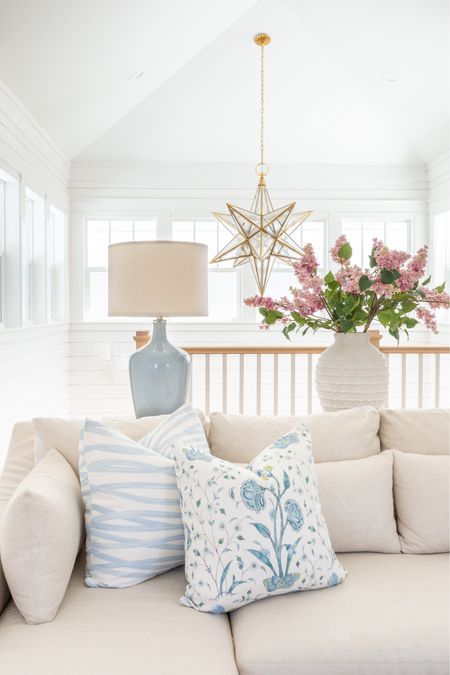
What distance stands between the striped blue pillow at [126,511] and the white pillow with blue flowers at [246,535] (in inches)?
3.0

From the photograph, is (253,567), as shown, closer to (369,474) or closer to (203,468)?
(203,468)

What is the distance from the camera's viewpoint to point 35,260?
512 centimetres

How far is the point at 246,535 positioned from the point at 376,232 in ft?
18.0

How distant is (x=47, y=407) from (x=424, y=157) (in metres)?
4.61

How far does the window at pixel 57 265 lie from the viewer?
5.74 meters

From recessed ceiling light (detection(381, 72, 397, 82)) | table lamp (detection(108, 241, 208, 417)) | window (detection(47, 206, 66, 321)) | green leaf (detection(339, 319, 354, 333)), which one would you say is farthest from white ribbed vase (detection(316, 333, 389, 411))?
window (detection(47, 206, 66, 321))

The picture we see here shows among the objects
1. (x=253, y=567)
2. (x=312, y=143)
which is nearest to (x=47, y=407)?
(x=312, y=143)

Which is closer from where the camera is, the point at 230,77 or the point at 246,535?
the point at 246,535

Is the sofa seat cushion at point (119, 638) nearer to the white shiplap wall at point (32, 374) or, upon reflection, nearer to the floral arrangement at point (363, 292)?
the floral arrangement at point (363, 292)

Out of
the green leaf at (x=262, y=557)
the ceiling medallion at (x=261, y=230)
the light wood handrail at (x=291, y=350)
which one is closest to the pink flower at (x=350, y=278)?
the green leaf at (x=262, y=557)

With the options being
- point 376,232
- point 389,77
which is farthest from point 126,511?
point 376,232

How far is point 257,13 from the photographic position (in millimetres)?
4719

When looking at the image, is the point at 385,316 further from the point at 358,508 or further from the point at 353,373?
the point at 358,508

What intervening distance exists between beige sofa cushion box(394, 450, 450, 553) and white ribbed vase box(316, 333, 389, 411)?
1.42 feet
